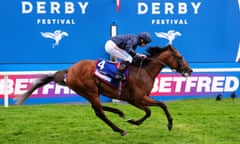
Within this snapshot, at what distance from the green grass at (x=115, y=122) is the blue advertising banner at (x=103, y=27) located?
1984 mm

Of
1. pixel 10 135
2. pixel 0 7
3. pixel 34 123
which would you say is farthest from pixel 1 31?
pixel 10 135

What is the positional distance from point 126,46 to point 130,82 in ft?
1.97

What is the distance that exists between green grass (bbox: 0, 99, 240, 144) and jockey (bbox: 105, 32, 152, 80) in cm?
110

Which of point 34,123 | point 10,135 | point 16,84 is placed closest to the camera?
point 10,135

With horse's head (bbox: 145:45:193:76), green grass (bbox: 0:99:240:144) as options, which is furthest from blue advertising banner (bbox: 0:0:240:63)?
horse's head (bbox: 145:45:193:76)

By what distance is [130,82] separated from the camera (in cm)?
830

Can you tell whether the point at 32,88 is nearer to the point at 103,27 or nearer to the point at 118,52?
the point at 118,52

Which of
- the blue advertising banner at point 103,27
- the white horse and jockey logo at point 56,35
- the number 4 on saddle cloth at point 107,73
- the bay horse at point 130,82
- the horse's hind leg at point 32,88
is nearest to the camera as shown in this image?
the bay horse at point 130,82

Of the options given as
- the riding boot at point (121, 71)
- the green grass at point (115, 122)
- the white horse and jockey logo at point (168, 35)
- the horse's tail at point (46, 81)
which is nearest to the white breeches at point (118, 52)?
the riding boot at point (121, 71)

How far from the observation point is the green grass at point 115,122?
26.3ft

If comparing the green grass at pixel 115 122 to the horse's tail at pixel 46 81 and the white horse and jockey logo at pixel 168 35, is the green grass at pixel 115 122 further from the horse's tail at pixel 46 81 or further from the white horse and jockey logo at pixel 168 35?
the white horse and jockey logo at pixel 168 35

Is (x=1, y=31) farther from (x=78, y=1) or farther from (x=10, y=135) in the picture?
(x=10, y=135)

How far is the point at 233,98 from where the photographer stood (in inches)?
550

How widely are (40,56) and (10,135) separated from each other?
5.37 m
